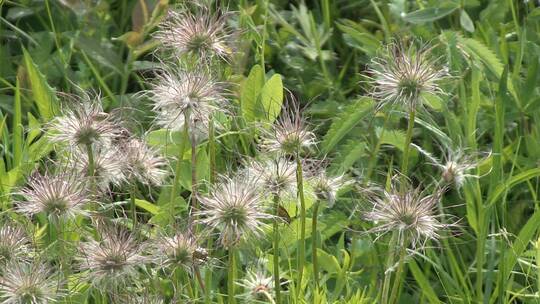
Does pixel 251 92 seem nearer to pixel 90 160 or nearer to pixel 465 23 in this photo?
pixel 90 160

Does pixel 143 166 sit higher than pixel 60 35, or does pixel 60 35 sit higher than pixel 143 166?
pixel 60 35

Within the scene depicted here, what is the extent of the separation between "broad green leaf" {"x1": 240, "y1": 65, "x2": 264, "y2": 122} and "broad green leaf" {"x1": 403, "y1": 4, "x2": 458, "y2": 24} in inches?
31.0

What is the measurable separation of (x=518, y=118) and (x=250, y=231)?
1356 millimetres

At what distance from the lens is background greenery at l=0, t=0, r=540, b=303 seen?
2.45 meters

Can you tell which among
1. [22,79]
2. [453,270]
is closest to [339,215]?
[453,270]

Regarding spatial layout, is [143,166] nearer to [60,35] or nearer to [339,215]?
[339,215]

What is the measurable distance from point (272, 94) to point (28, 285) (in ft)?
2.33

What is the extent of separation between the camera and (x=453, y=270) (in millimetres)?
2545

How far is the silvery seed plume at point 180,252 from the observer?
1.86 meters

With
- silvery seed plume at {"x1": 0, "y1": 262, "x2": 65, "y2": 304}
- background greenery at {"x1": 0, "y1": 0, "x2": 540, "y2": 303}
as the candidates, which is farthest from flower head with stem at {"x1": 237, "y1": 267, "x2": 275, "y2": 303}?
silvery seed plume at {"x1": 0, "y1": 262, "x2": 65, "y2": 304}

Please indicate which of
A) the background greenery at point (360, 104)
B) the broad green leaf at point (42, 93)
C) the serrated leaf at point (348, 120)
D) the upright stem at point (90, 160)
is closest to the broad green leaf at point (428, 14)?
the background greenery at point (360, 104)

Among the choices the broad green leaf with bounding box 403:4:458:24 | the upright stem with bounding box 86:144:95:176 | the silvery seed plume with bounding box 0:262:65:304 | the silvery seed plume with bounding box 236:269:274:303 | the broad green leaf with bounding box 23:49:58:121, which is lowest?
the silvery seed plume with bounding box 236:269:274:303

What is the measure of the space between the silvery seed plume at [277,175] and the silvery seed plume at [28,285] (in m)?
0.38

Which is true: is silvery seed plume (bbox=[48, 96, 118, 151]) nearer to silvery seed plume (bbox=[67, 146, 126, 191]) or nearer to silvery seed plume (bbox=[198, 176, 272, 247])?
silvery seed plume (bbox=[67, 146, 126, 191])
